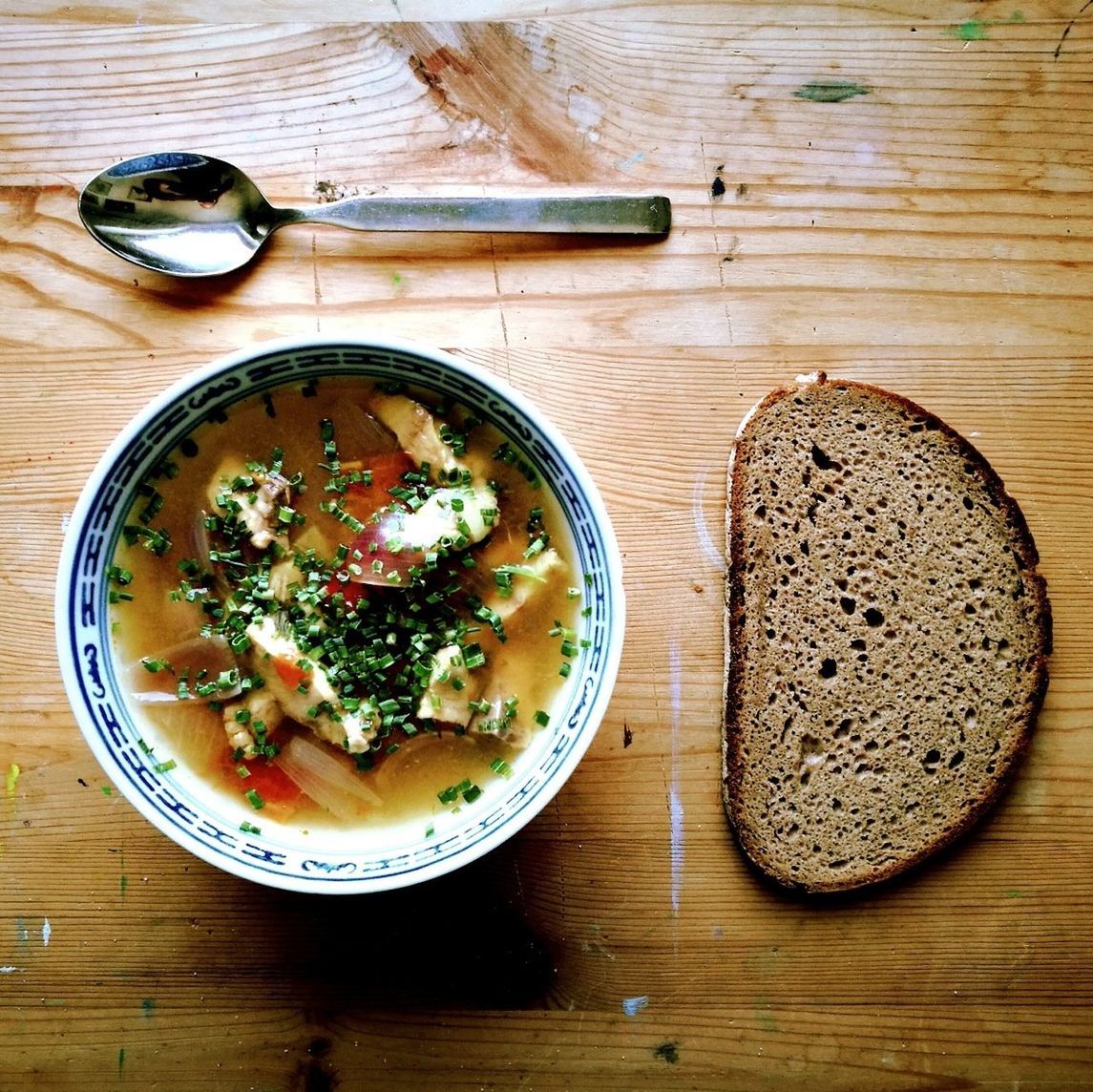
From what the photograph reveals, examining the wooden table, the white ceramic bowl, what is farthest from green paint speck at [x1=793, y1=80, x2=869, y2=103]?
the white ceramic bowl

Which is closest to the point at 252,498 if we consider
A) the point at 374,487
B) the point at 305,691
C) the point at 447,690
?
the point at 374,487

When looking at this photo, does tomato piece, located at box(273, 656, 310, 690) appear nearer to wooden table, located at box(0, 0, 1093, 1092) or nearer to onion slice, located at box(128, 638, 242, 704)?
onion slice, located at box(128, 638, 242, 704)

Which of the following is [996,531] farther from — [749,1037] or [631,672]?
[749,1037]

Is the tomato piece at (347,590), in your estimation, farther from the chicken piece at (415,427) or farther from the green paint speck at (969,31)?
the green paint speck at (969,31)

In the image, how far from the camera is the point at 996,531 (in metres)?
1.77

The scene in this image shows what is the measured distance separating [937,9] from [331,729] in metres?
1.75

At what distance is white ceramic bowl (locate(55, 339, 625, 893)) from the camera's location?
1385 millimetres

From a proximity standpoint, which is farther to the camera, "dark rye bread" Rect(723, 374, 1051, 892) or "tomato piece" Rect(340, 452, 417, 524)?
"dark rye bread" Rect(723, 374, 1051, 892)

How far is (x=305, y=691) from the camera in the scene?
147 cm

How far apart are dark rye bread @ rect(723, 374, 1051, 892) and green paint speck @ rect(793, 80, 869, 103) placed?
1.78 feet

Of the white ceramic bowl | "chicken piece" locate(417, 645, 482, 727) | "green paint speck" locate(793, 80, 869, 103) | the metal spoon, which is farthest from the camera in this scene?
"green paint speck" locate(793, 80, 869, 103)

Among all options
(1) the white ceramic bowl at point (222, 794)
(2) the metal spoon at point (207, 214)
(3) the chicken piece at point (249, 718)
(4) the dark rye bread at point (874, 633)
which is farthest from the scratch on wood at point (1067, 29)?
(3) the chicken piece at point (249, 718)

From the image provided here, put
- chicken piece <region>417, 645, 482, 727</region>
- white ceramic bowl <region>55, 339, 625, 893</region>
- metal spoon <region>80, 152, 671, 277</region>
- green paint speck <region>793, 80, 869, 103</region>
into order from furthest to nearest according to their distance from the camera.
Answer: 1. green paint speck <region>793, 80, 869, 103</region>
2. metal spoon <region>80, 152, 671, 277</region>
3. chicken piece <region>417, 645, 482, 727</region>
4. white ceramic bowl <region>55, 339, 625, 893</region>

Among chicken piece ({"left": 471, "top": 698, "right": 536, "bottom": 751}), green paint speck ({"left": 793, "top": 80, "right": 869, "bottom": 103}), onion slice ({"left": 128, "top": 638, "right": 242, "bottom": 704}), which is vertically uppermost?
green paint speck ({"left": 793, "top": 80, "right": 869, "bottom": 103})
